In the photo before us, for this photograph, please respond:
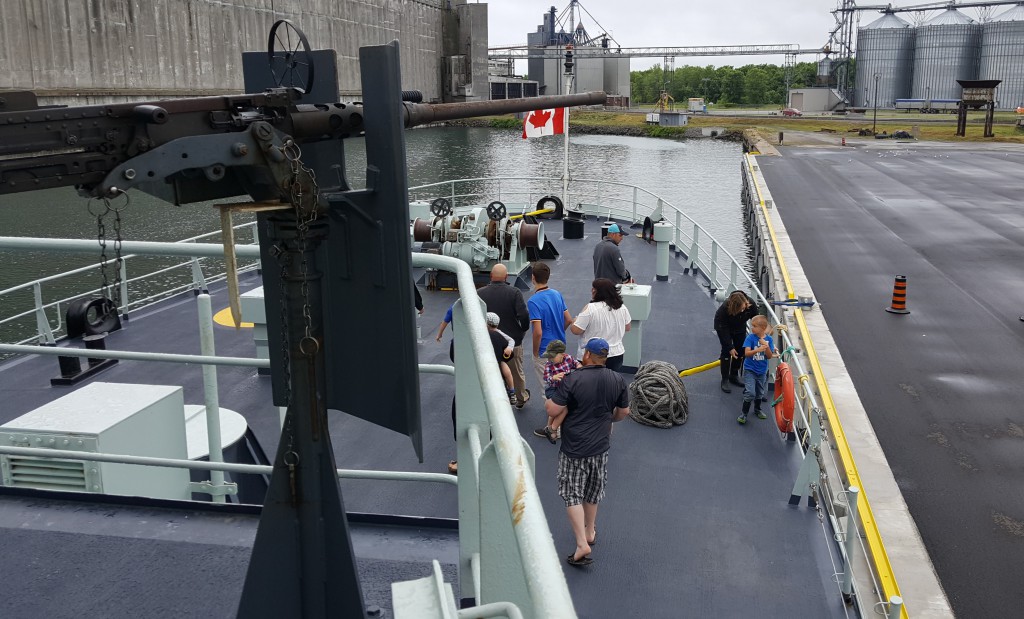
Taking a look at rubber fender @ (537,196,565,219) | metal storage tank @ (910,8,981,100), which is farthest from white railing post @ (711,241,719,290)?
metal storage tank @ (910,8,981,100)

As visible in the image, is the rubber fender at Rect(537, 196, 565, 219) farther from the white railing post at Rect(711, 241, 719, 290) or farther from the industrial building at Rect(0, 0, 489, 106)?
the industrial building at Rect(0, 0, 489, 106)

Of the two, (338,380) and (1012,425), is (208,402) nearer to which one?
(338,380)

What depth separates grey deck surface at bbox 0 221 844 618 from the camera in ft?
12.7

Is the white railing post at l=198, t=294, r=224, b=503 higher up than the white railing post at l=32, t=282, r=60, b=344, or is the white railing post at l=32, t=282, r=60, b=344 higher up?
the white railing post at l=198, t=294, r=224, b=503

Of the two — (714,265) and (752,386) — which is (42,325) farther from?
(714,265)

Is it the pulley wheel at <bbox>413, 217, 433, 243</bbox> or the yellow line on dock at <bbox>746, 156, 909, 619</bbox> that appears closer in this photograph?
the yellow line on dock at <bbox>746, 156, 909, 619</bbox>

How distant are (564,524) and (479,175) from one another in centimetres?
4647

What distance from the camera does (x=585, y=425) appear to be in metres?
5.98

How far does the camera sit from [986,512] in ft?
30.9

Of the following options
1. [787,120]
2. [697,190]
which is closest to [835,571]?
[697,190]

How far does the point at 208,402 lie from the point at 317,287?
1.90m

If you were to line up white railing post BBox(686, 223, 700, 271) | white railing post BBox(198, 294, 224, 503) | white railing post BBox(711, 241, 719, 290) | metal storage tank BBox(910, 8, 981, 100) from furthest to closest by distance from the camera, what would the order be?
metal storage tank BBox(910, 8, 981, 100), white railing post BBox(686, 223, 700, 271), white railing post BBox(711, 241, 719, 290), white railing post BBox(198, 294, 224, 503)

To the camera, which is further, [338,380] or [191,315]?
[191,315]

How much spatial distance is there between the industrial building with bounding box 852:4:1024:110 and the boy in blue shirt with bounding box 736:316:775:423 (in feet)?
331
